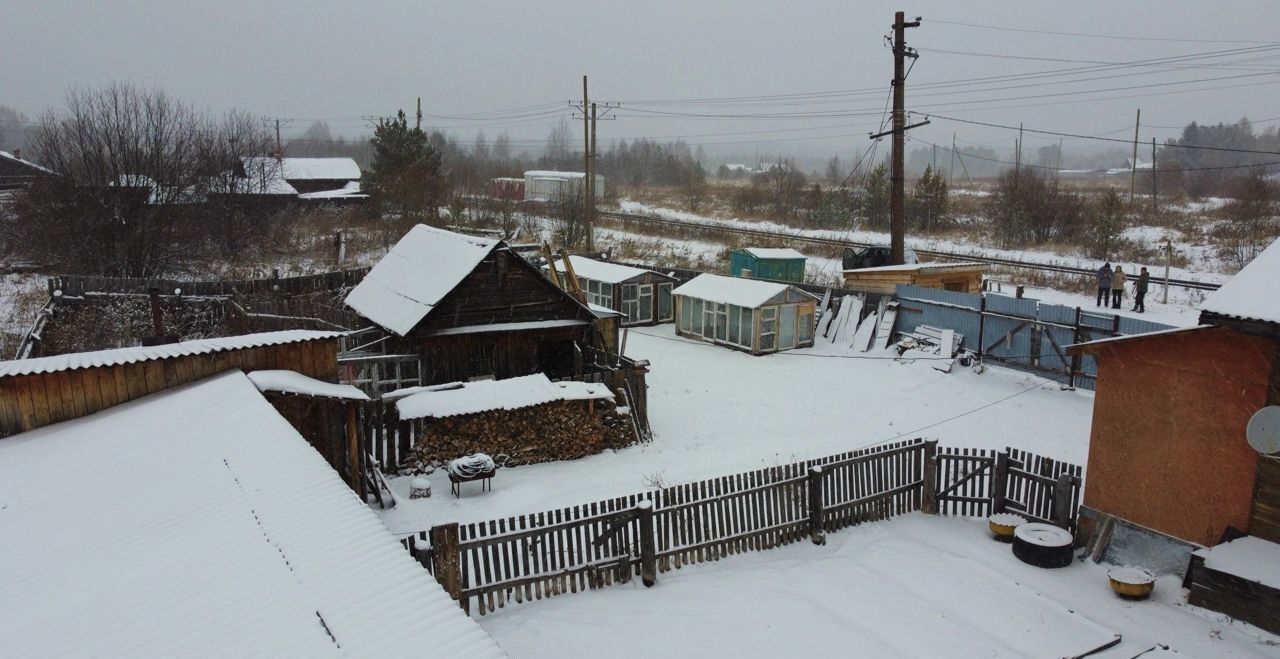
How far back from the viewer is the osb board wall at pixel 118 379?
9.84 metres

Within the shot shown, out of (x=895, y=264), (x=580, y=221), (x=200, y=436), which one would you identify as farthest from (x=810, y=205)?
(x=200, y=436)

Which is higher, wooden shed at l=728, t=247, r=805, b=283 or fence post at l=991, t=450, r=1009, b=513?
wooden shed at l=728, t=247, r=805, b=283

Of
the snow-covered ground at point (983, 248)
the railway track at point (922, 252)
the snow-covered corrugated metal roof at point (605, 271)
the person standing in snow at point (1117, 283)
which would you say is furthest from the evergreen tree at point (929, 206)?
the snow-covered corrugated metal roof at point (605, 271)

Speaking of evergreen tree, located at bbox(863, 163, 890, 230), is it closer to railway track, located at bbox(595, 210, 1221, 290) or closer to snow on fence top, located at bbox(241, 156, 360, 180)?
railway track, located at bbox(595, 210, 1221, 290)

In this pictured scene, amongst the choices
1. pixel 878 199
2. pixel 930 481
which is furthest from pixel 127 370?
pixel 878 199

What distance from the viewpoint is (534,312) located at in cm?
1916

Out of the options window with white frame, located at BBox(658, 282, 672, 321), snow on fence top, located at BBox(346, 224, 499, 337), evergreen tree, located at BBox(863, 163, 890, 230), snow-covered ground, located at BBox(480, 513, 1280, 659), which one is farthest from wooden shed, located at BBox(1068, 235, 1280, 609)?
evergreen tree, located at BBox(863, 163, 890, 230)

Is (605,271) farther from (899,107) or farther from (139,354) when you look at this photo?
(139,354)

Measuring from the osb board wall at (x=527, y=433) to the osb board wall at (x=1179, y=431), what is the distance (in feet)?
28.8

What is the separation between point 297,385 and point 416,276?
9.17m

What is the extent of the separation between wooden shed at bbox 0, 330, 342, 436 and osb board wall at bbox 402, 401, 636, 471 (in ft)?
8.78

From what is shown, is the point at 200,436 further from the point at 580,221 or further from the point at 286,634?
the point at 580,221

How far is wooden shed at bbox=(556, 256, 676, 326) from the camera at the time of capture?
29.2m

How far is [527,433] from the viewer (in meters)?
15.2
